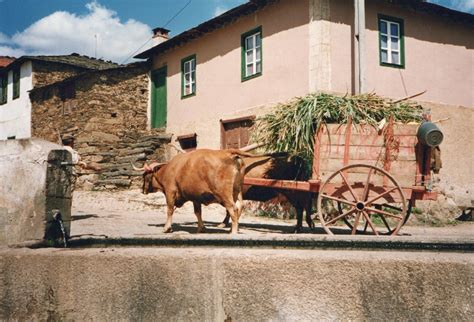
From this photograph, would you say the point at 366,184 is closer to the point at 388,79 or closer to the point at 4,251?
the point at 4,251

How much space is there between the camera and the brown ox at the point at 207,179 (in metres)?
6.12

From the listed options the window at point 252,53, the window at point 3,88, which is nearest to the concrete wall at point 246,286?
the window at point 252,53

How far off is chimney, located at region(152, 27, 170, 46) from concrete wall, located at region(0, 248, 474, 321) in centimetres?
1823

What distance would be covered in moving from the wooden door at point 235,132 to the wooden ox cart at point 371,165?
7.54m

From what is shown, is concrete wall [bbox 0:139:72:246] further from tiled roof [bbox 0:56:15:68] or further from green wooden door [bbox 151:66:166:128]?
tiled roof [bbox 0:56:15:68]

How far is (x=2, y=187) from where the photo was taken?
3.49 m

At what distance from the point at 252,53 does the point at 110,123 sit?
7.42 m

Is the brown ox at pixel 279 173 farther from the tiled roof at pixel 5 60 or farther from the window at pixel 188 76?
the tiled roof at pixel 5 60

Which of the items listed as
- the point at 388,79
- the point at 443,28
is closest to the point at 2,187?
the point at 388,79

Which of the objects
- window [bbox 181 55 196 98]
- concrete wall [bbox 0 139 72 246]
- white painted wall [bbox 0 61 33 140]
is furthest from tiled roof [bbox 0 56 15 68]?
concrete wall [bbox 0 139 72 246]

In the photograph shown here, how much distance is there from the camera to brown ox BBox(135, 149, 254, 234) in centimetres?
612

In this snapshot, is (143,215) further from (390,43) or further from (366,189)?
(390,43)

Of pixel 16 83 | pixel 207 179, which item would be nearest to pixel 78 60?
pixel 16 83

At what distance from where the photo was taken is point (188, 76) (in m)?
17.1
